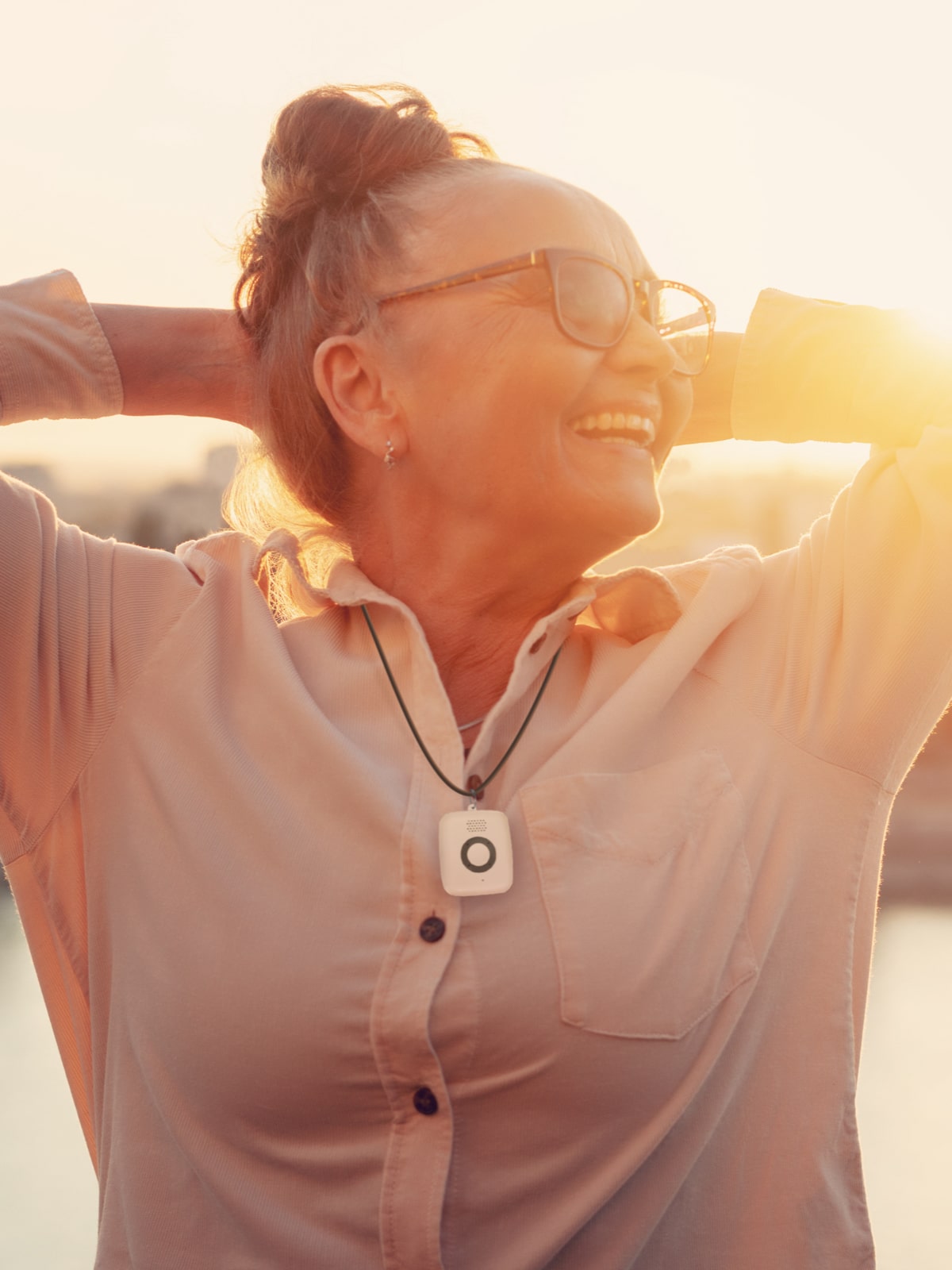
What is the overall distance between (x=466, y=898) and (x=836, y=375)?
2.98 ft

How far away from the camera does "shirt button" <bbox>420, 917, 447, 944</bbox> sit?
1.32 m

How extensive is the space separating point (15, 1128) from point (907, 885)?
16.8 ft

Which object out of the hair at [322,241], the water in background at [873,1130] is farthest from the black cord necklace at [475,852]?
the water in background at [873,1130]

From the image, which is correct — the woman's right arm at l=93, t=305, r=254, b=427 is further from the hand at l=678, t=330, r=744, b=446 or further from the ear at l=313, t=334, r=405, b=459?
the hand at l=678, t=330, r=744, b=446

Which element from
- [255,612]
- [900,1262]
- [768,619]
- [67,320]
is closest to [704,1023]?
[768,619]

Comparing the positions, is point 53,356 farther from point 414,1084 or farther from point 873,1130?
point 873,1130

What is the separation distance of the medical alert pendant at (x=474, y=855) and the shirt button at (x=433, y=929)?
3 cm

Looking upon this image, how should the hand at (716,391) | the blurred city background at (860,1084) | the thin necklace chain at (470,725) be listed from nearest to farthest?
the thin necklace chain at (470,725) → the hand at (716,391) → the blurred city background at (860,1084)

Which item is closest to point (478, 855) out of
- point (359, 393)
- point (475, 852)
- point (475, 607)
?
point (475, 852)

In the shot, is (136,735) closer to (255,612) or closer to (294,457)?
(255,612)

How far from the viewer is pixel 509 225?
5.24ft

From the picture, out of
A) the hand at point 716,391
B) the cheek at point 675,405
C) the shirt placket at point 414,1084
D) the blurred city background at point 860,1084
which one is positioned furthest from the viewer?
the blurred city background at point 860,1084

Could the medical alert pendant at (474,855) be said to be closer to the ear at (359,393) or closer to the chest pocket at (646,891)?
the chest pocket at (646,891)

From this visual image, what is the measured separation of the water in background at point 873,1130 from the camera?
3.66 meters
